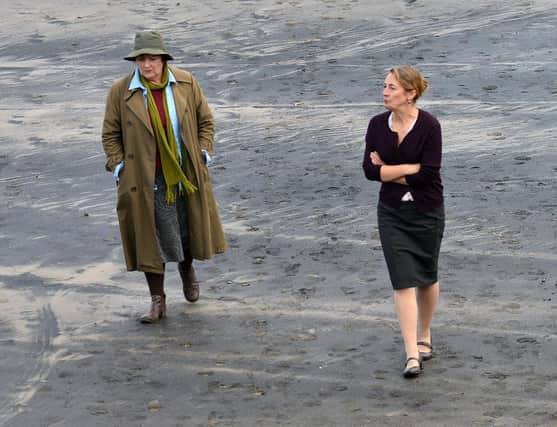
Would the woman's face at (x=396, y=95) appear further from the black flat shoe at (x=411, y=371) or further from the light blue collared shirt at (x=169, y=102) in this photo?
the light blue collared shirt at (x=169, y=102)

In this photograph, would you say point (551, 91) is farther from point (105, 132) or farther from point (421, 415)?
point (421, 415)

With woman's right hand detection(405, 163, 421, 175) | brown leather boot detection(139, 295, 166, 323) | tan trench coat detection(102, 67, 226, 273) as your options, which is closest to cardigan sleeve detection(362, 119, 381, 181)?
woman's right hand detection(405, 163, 421, 175)

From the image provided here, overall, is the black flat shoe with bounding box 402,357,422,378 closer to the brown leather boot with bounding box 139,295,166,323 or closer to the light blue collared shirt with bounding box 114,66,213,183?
the brown leather boot with bounding box 139,295,166,323

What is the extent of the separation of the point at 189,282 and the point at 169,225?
528 millimetres

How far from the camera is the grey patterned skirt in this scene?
846 centimetres

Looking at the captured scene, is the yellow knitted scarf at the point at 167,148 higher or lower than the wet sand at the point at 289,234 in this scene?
higher

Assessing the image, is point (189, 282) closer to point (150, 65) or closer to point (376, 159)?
point (150, 65)

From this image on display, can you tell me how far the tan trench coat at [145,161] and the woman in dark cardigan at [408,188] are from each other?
1410 millimetres

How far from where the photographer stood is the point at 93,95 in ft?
50.3

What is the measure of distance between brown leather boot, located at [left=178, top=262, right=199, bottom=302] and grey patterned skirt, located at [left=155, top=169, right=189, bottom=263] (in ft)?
0.80

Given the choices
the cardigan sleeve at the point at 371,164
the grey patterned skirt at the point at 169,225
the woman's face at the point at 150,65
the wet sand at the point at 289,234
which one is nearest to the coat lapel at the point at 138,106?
the woman's face at the point at 150,65

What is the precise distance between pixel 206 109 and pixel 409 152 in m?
1.72

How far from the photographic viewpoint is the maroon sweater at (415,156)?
24.0 feet

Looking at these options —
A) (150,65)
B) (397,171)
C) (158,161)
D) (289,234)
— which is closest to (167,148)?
(158,161)
